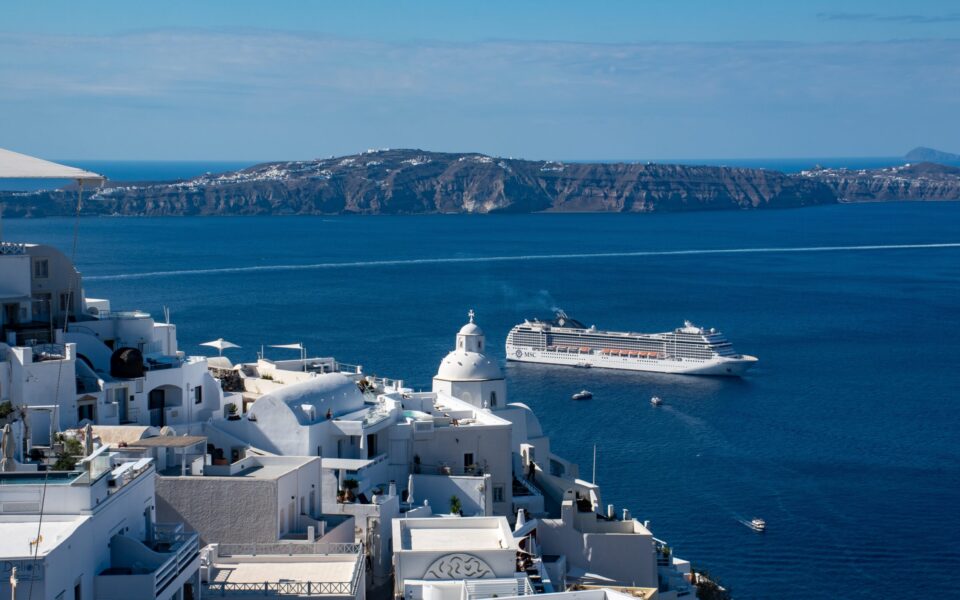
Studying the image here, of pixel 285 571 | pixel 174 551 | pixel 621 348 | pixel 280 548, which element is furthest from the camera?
pixel 621 348

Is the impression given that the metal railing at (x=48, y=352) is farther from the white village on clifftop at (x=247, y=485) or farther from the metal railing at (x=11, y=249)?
the metal railing at (x=11, y=249)

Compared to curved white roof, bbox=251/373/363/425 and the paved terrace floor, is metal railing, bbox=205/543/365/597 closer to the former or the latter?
the paved terrace floor

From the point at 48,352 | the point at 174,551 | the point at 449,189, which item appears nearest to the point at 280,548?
the point at 174,551

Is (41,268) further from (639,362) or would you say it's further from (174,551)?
(639,362)

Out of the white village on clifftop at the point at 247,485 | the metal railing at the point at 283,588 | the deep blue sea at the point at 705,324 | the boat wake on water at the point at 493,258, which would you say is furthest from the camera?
the boat wake on water at the point at 493,258

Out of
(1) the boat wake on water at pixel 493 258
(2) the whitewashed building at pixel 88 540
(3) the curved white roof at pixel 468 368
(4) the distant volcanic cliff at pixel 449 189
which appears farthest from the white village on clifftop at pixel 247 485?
(4) the distant volcanic cliff at pixel 449 189

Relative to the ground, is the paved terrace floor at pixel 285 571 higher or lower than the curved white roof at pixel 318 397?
lower
